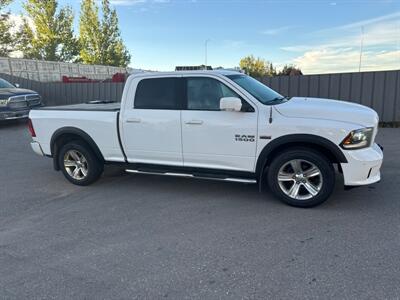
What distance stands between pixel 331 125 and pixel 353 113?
1.16 feet

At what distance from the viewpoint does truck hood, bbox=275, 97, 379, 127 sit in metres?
4.20

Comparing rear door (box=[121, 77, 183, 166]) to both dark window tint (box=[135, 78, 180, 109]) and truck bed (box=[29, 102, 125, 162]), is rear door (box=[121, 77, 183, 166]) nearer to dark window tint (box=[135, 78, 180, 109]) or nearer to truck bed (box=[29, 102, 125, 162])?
dark window tint (box=[135, 78, 180, 109])

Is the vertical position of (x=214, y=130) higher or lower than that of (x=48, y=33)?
lower

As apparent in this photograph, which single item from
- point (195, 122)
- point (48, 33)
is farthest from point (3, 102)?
point (48, 33)

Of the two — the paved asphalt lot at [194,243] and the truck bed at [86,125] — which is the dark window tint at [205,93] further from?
the paved asphalt lot at [194,243]

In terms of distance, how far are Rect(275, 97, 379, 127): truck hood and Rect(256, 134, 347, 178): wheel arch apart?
277 mm

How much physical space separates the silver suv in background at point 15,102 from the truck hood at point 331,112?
1091 centimetres

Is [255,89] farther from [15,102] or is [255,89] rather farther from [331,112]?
[15,102]

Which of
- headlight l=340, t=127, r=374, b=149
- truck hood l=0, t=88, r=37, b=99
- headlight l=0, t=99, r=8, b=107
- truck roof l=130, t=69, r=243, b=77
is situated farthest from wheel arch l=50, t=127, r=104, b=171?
truck hood l=0, t=88, r=37, b=99

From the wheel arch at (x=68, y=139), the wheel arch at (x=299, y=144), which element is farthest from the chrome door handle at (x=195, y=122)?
the wheel arch at (x=68, y=139)

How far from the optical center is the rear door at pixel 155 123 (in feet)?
16.2

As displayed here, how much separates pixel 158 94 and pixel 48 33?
3300 centimetres

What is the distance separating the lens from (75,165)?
578 centimetres

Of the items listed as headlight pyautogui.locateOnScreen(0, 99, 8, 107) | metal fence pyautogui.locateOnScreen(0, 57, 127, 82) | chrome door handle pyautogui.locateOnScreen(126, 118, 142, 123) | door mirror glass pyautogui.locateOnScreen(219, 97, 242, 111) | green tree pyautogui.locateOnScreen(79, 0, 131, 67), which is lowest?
headlight pyautogui.locateOnScreen(0, 99, 8, 107)
